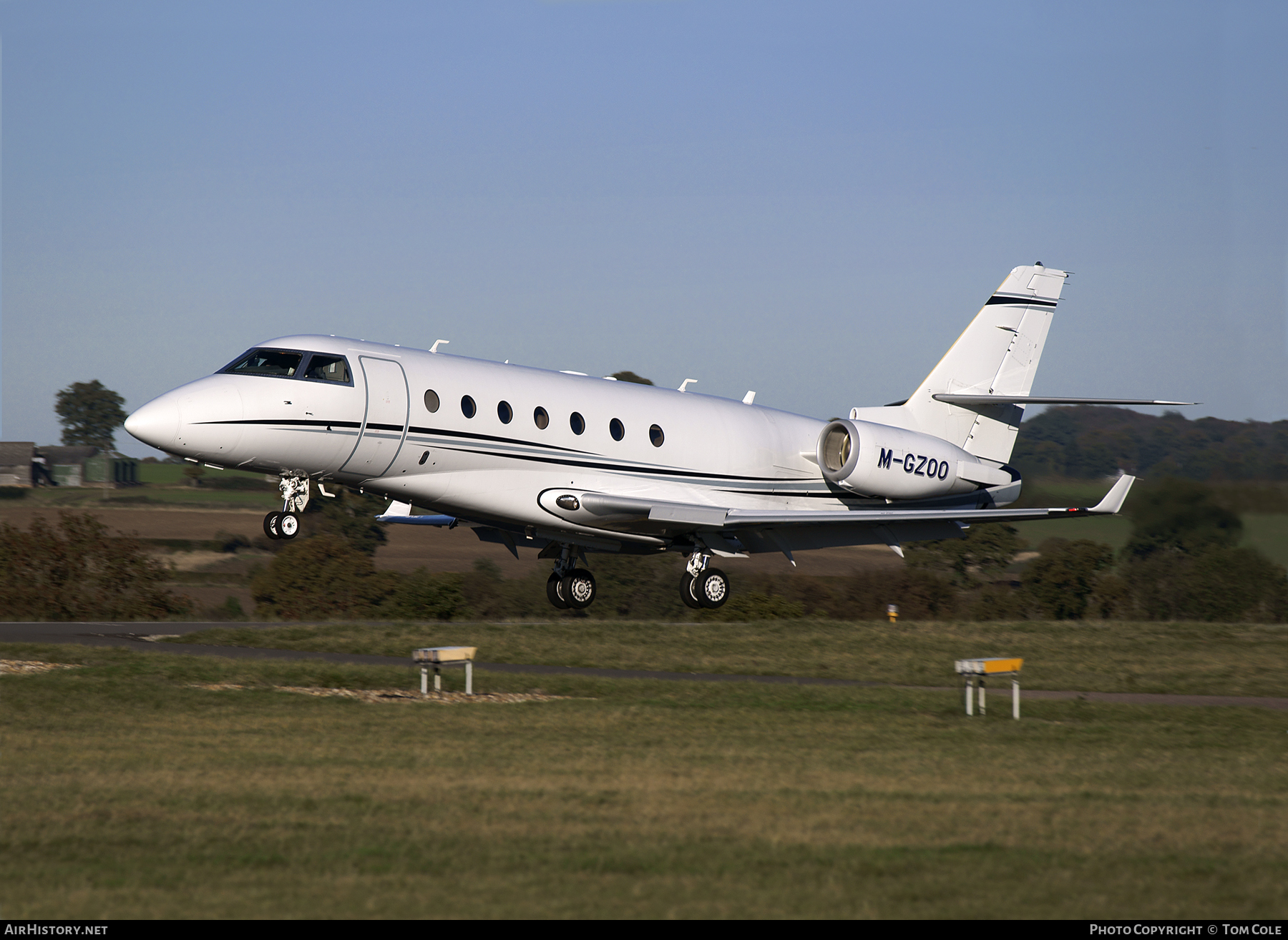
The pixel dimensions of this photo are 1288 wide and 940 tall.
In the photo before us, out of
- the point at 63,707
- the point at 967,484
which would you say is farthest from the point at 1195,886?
A: the point at 967,484

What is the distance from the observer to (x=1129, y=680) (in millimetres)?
24125

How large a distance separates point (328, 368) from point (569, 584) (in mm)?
7085

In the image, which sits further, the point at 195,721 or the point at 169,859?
the point at 195,721

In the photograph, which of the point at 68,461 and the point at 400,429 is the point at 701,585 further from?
the point at 68,461

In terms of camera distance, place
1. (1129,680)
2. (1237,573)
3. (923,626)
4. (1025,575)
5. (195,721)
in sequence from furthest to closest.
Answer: (1025,575) → (1237,573) → (923,626) → (1129,680) → (195,721)

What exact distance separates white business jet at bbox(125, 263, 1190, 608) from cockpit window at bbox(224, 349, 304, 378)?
28 mm

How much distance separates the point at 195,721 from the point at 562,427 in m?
7.79

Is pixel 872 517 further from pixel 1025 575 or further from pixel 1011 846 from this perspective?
pixel 1025 575

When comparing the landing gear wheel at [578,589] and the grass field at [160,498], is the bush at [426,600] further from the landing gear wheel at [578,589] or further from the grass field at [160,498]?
the landing gear wheel at [578,589]

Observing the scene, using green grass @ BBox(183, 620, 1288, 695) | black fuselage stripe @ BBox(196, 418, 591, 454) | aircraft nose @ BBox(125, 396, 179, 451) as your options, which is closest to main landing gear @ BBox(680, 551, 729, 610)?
green grass @ BBox(183, 620, 1288, 695)

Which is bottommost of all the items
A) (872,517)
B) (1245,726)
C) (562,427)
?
(1245,726)

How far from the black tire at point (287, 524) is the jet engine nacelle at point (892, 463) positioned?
10557mm

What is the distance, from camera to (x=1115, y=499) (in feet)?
67.8

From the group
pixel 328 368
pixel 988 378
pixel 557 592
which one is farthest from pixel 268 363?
pixel 988 378
